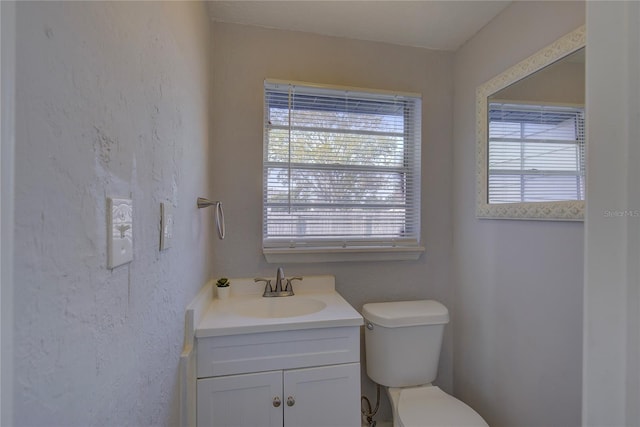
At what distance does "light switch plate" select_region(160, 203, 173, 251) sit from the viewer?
0.77 metres

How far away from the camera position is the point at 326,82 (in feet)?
5.28

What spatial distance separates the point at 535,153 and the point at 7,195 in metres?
1.59

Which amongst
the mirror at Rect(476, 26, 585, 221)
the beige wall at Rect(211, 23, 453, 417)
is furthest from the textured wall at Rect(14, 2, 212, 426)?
the mirror at Rect(476, 26, 585, 221)

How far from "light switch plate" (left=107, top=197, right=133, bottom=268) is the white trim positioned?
8.0 inches

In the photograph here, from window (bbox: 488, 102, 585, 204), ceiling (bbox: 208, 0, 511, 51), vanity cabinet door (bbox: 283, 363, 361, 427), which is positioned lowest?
vanity cabinet door (bbox: 283, 363, 361, 427)

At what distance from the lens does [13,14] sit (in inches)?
11.9

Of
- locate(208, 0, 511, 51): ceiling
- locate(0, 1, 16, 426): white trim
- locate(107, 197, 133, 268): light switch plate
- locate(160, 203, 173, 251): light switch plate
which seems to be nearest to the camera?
locate(0, 1, 16, 426): white trim

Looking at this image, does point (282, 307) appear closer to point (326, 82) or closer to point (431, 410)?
point (431, 410)

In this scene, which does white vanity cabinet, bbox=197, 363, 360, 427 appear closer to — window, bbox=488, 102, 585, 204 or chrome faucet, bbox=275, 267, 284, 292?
chrome faucet, bbox=275, 267, 284, 292

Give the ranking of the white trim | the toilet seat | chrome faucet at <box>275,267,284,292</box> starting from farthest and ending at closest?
chrome faucet at <box>275,267,284,292</box> < the toilet seat < the white trim

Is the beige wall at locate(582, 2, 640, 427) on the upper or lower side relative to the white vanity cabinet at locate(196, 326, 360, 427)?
upper

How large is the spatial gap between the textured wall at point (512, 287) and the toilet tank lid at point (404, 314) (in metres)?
0.23

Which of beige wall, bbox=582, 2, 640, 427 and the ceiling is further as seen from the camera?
the ceiling

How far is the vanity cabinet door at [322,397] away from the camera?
1.13 metres
